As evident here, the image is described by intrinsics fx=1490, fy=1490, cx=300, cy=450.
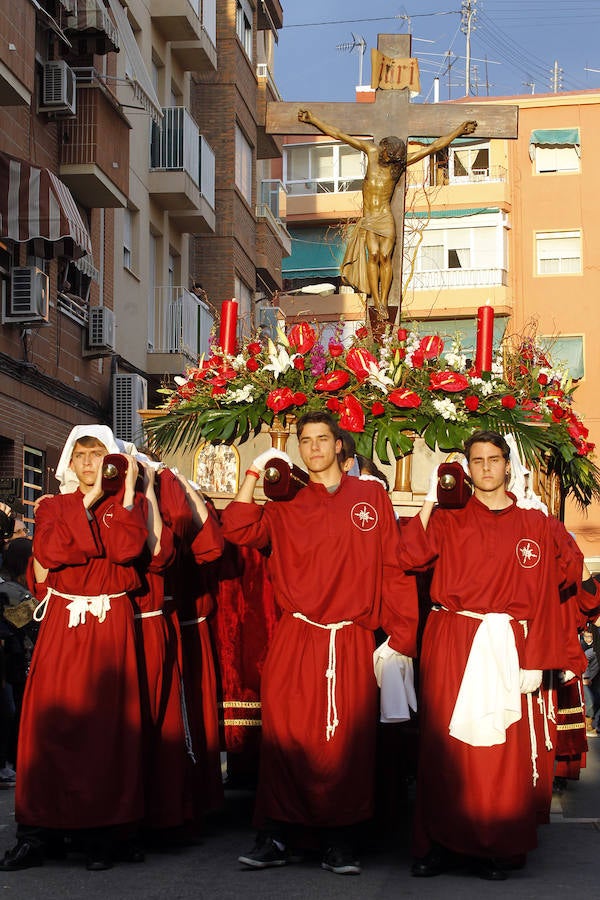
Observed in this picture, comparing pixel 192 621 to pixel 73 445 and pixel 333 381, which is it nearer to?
pixel 73 445

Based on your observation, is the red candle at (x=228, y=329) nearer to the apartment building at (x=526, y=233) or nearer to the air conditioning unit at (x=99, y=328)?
the air conditioning unit at (x=99, y=328)

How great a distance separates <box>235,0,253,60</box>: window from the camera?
28378 millimetres

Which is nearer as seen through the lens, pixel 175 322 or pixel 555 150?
pixel 175 322

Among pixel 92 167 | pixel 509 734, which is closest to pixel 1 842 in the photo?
pixel 509 734

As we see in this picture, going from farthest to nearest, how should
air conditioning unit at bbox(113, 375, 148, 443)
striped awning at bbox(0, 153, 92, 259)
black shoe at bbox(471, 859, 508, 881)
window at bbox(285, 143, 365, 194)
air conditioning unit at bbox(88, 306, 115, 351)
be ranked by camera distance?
window at bbox(285, 143, 365, 194), air conditioning unit at bbox(113, 375, 148, 443), air conditioning unit at bbox(88, 306, 115, 351), striped awning at bbox(0, 153, 92, 259), black shoe at bbox(471, 859, 508, 881)

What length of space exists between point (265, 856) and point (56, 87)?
1262 centimetres

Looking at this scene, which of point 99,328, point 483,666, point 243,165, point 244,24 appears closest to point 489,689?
point 483,666

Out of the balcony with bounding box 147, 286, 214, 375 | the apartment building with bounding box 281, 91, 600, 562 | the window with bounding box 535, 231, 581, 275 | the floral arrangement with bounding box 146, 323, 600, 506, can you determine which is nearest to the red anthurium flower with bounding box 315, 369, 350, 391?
the floral arrangement with bounding box 146, 323, 600, 506

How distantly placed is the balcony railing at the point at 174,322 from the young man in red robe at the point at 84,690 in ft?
55.8

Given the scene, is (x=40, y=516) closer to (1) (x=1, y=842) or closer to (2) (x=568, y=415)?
(1) (x=1, y=842)

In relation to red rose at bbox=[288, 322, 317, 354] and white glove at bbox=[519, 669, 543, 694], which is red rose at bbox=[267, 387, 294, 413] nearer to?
red rose at bbox=[288, 322, 317, 354]

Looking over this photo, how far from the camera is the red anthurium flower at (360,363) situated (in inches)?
317

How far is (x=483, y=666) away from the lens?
21.4 feet

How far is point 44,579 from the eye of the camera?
6.77 m
